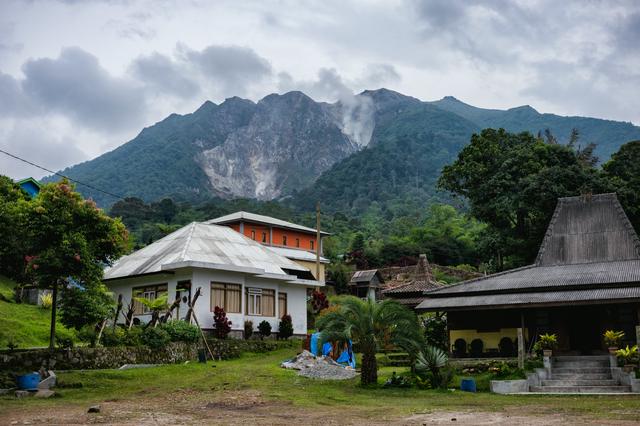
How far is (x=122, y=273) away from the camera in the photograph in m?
32.8

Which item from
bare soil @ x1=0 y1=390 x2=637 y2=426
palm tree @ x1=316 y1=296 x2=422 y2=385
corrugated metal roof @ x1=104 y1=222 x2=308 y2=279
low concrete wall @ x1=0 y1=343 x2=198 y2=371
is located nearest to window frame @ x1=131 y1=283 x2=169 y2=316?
corrugated metal roof @ x1=104 y1=222 x2=308 y2=279

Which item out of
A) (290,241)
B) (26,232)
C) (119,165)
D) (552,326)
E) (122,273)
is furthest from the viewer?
(119,165)

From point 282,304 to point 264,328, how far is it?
9.77 ft

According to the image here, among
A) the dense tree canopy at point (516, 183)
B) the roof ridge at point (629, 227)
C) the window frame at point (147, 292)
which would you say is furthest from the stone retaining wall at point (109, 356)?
the dense tree canopy at point (516, 183)

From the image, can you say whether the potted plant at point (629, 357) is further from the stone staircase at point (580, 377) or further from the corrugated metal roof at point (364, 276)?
the corrugated metal roof at point (364, 276)

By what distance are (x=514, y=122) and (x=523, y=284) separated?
578ft

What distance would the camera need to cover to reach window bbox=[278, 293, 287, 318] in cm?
3444

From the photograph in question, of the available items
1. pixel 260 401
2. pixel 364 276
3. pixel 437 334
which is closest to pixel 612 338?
pixel 437 334

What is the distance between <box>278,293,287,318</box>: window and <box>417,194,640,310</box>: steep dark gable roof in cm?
957

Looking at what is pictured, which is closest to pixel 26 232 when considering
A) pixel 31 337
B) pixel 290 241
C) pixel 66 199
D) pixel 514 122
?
pixel 66 199

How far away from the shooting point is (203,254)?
31.5 metres

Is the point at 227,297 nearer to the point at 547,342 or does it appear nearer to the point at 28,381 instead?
the point at 28,381

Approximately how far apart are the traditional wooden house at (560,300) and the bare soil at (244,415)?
800cm

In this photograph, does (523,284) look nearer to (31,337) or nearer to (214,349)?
(214,349)
